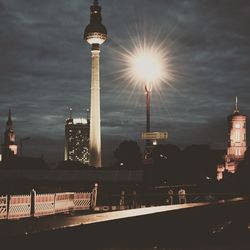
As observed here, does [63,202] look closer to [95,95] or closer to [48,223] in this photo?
[48,223]

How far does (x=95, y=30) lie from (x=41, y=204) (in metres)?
139

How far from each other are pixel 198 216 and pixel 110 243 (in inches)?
422

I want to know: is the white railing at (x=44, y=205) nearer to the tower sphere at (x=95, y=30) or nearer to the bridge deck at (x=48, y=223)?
the bridge deck at (x=48, y=223)

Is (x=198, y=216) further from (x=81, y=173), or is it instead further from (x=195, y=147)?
(x=195, y=147)

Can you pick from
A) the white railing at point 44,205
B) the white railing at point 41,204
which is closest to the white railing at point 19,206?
the white railing at point 41,204

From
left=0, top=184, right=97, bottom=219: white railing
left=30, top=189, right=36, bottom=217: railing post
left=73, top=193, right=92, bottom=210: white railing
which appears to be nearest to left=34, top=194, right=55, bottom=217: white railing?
left=0, top=184, right=97, bottom=219: white railing

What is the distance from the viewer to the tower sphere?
166 meters

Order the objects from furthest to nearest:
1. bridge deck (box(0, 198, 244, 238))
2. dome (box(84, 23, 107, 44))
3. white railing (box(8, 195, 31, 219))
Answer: dome (box(84, 23, 107, 44)), white railing (box(8, 195, 31, 219)), bridge deck (box(0, 198, 244, 238))

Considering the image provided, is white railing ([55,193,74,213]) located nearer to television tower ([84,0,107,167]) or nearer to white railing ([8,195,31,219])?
white railing ([8,195,31,219])

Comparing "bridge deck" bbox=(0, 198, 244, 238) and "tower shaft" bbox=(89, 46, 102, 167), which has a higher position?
"tower shaft" bbox=(89, 46, 102, 167)

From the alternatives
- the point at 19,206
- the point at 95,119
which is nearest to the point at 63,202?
the point at 19,206

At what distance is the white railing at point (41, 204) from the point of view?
95.1 feet

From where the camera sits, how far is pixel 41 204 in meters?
32.0

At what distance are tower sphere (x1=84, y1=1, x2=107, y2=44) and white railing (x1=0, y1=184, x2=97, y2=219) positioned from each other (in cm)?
13129
